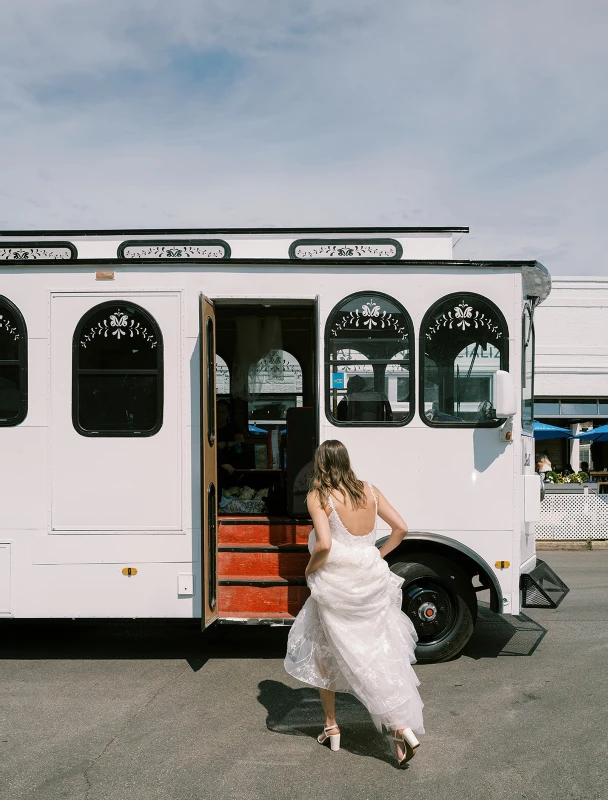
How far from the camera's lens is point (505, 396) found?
19.0ft

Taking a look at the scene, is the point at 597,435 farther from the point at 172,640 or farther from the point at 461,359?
the point at 172,640

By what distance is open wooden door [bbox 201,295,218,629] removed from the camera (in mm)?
5758

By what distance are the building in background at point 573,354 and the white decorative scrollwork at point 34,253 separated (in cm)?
1708

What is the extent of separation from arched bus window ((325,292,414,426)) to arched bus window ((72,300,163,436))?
135 centimetres

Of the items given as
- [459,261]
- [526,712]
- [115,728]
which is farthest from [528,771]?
[459,261]

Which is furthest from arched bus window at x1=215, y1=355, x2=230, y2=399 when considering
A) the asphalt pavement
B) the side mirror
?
the side mirror

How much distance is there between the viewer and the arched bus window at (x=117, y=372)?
20.1ft

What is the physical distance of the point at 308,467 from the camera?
6660mm

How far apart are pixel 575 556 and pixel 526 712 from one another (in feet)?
26.5

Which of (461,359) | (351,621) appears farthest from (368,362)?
(351,621)

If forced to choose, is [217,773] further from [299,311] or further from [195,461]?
[299,311]

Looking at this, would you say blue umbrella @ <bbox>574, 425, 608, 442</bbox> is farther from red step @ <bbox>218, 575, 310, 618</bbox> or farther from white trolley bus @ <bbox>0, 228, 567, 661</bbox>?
red step @ <bbox>218, 575, 310, 618</bbox>

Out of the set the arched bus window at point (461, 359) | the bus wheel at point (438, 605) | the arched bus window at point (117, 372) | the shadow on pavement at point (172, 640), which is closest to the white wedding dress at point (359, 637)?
the bus wheel at point (438, 605)

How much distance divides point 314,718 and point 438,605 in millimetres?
1547
